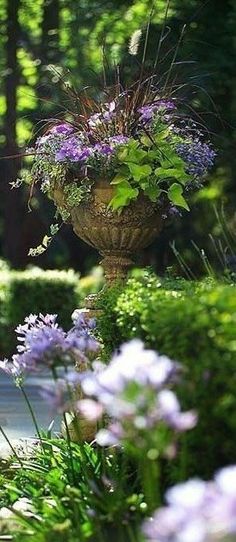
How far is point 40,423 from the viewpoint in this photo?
8766 millimetres

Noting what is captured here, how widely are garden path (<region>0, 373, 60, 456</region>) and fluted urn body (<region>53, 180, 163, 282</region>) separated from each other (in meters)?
1.26

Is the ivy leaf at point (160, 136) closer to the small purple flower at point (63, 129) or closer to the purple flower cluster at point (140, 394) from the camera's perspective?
the small purple flower at point (63, 129)

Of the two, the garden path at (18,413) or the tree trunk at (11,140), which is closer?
the garden path at (18,413)

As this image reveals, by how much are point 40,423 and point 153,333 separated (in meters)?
5.25

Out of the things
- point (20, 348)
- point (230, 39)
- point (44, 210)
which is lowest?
point (20, 348)

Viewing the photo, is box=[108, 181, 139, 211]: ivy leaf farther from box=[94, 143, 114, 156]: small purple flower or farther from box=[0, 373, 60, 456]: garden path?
box=[0, 373, 60, 456]: garden path

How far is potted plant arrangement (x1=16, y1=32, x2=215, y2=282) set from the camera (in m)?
6.00

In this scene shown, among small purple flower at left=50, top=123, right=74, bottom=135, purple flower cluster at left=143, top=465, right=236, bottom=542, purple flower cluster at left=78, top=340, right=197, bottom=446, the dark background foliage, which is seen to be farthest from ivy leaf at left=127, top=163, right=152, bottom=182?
the dark background foliage

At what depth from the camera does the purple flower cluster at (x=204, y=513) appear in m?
2.12

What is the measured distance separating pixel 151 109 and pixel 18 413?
13.2 feet

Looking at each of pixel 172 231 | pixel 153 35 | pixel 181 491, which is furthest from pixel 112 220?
pixel 172 231

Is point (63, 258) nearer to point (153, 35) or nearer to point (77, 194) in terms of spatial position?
point (153, 35)

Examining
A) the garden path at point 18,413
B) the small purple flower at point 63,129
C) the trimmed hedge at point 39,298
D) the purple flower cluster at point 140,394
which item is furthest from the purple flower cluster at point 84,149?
the trimmed hedge at point 39,298

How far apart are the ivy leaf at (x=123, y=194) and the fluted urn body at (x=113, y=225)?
124mm
